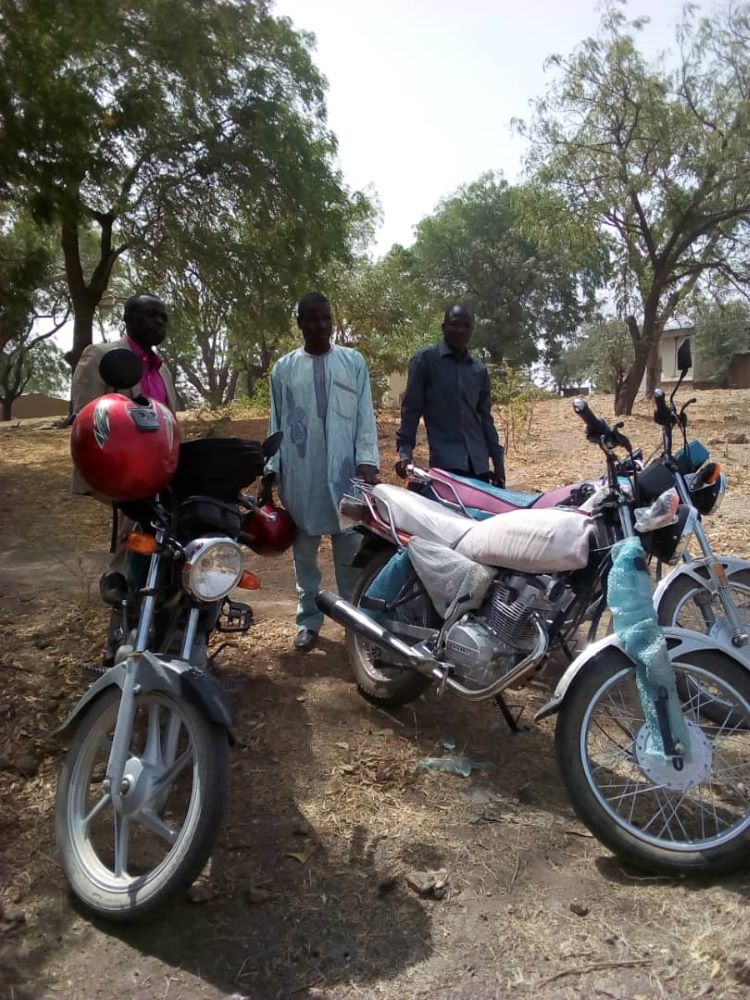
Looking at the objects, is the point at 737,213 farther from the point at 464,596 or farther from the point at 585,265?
the point at 464,596

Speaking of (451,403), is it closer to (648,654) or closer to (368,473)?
(368,473)

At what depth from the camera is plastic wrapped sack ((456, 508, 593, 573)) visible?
2734mm

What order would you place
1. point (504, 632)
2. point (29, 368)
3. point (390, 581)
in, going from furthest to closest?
point (29, 368), point (390, 581), point (504, 632)

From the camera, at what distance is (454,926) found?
229 cm

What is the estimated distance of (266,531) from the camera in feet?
10.6

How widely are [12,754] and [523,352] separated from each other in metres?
31.3

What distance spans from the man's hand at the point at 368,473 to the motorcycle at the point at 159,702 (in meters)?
1.30

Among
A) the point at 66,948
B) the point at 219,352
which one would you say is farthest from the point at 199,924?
the point at 219,352

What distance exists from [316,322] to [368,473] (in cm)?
81

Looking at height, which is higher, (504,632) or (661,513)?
(661,513)

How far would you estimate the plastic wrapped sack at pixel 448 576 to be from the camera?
120 inches

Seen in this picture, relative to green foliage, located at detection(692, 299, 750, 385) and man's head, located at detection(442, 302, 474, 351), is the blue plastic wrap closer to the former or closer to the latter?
man's head, located at detection(442, 302, 474, 351)

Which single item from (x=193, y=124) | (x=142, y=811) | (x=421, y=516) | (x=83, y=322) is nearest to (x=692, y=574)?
(x=421, y=516)

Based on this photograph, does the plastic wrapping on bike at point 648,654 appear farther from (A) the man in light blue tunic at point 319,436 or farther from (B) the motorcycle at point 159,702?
(A) the man in light blue tunic at point 319,436
